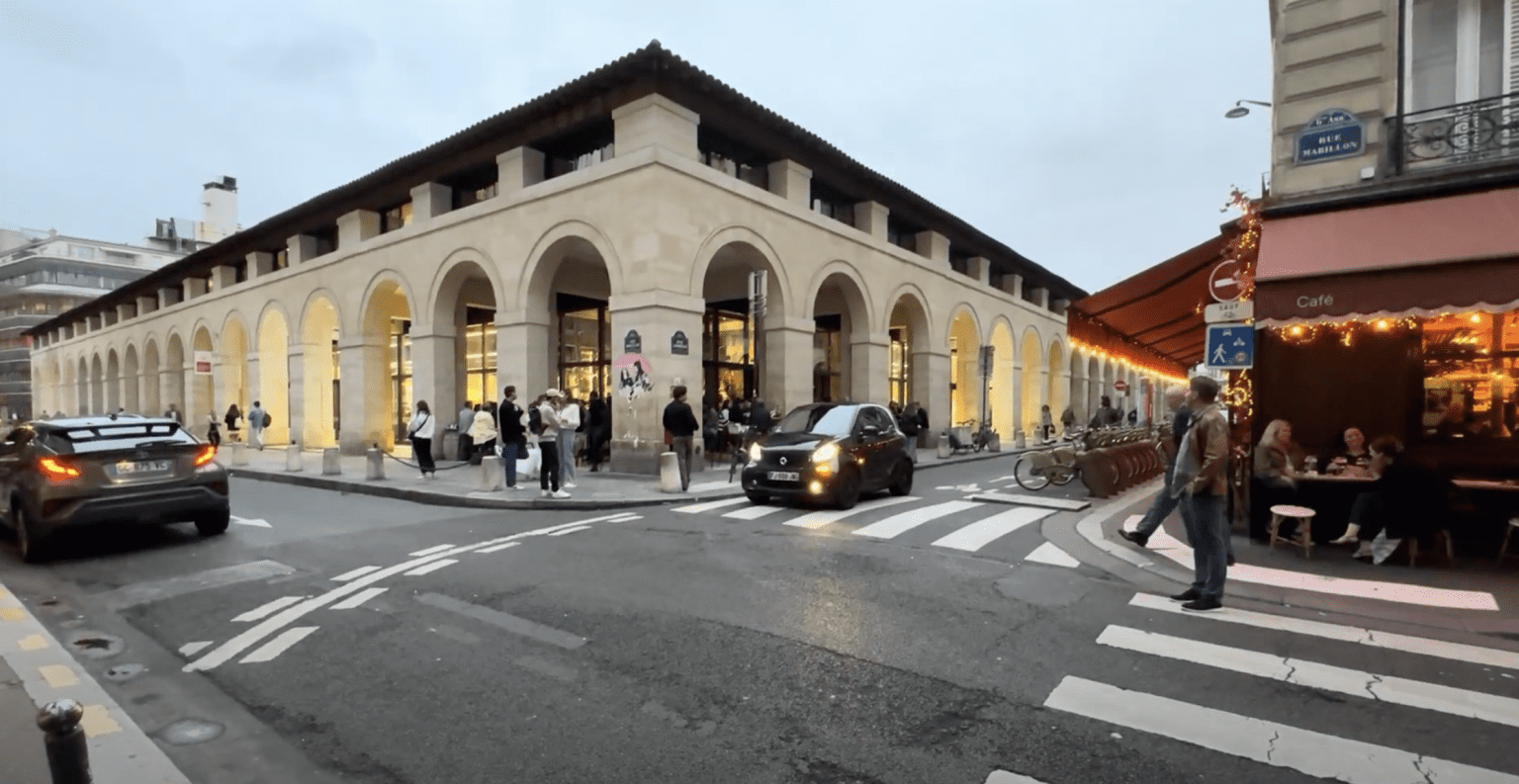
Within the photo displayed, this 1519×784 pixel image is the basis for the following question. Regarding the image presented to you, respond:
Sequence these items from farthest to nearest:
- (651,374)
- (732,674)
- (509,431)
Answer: (651,374) < (509,431) < (732,674)

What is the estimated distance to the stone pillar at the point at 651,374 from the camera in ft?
49.9

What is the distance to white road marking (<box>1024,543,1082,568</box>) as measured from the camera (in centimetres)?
739

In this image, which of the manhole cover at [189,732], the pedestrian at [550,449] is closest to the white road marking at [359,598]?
the manhole cover at [189,732]

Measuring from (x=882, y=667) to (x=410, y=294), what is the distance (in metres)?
19.8

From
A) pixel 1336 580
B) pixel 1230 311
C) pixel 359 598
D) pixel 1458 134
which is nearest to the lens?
pixel 359 598

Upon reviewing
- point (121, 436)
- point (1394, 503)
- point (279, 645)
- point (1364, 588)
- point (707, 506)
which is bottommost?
point (707, 506)

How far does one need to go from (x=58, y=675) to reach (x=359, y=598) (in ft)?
6.66

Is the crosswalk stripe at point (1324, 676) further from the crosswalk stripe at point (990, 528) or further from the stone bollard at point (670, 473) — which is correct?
the stone bollard at point (670, 473)

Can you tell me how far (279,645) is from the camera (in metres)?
4.93

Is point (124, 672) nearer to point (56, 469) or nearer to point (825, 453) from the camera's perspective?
point (56, 469)

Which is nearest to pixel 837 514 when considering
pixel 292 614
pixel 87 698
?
pixel 292 614

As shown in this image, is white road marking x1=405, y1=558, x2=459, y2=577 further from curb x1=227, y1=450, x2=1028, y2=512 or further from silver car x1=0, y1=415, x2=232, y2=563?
curb x1=227, y1=450, x2=1028, y2=512

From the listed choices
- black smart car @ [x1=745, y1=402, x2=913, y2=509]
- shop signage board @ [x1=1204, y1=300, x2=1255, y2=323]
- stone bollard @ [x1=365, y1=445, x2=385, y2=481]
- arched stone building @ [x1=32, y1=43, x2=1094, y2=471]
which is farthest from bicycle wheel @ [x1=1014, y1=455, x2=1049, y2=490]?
stone bollard @ [x1=365, y1=445, x2=385, y2=481]

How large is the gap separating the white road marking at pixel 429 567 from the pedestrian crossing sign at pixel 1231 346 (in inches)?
374
